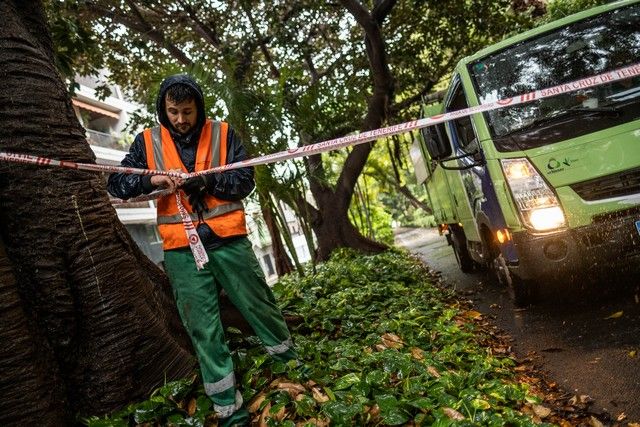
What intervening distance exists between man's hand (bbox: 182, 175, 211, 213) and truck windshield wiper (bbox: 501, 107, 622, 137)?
8.08ft

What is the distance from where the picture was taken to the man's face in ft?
8.49

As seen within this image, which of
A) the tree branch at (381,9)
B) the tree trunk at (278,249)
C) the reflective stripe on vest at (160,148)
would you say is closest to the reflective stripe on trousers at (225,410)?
the reflective stripe on vest at (160,148)

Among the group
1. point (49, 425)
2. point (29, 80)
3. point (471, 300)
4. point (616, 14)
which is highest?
point (29, 80)

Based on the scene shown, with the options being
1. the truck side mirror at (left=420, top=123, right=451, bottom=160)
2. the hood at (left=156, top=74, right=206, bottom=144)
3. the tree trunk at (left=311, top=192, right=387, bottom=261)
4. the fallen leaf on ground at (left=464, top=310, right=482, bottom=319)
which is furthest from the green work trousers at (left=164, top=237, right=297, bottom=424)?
the tree trunk at (left=311, top=192, right=387, bottom=261)

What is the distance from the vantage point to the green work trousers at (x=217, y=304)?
2.43 metres

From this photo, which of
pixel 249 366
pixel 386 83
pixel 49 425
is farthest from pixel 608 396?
pixel 386 83

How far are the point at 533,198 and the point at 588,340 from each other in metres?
1.09

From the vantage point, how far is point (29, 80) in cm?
255

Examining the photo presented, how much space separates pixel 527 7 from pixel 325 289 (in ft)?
25.4

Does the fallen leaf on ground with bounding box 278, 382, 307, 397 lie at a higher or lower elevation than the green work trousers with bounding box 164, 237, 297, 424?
lower

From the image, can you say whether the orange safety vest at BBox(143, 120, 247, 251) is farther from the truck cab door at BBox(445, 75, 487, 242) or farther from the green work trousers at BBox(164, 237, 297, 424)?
the truck cab door at BBox(445, 75, 487, 242)

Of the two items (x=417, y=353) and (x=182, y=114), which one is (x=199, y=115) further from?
(x=417, y=353)

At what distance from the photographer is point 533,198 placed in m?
3.45

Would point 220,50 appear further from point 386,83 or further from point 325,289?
point 325,289
